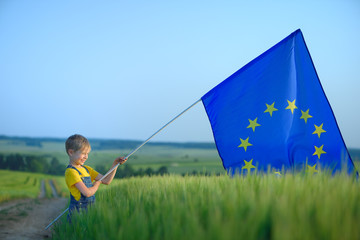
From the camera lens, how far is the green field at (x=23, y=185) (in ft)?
43.1

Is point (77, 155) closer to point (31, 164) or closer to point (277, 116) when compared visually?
point (277, 116)

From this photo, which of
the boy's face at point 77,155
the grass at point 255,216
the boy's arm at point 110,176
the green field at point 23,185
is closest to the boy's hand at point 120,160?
the boy's arm at point 110,176

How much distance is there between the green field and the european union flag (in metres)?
9.67

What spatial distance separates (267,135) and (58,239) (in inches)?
134

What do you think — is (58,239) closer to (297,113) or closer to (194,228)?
(194,228)

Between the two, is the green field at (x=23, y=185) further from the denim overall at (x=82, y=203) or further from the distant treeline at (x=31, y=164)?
the denim overall at (x=82, y=203)

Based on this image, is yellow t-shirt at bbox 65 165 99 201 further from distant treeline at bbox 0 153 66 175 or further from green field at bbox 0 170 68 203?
distant treeline at bbox 0 153 66 175

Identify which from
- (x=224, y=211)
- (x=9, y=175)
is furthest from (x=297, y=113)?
(x=9, y=175)

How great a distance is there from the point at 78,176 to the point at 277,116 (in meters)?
3.15

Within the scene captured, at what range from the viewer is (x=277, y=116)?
5.43m

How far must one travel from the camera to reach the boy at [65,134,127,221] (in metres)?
4.36

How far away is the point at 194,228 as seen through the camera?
8.37 ft

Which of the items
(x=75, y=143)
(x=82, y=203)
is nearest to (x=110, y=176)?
(x=82, y=203)

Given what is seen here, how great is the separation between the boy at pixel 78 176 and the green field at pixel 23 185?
886 centimetres
